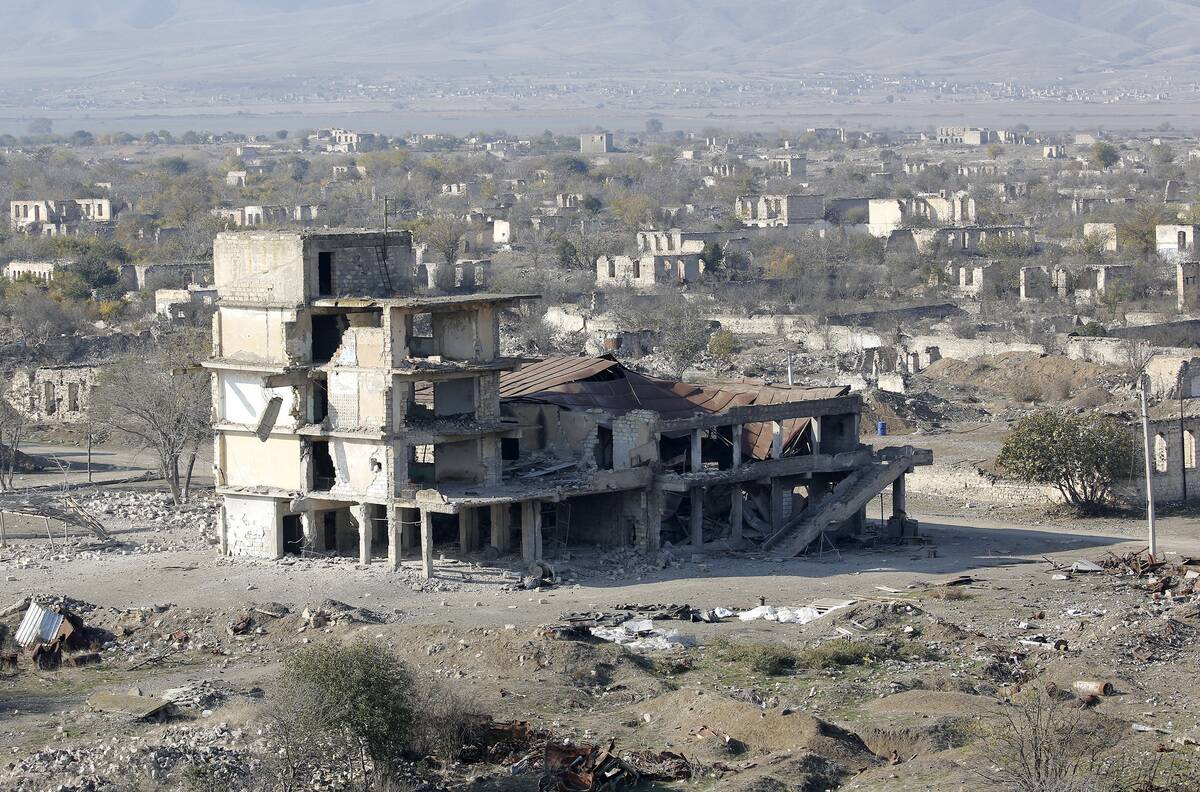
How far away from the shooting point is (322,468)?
36.2 m

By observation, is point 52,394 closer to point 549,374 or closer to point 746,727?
point 549,374

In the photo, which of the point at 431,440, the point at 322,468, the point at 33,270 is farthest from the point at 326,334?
the point at 33,270

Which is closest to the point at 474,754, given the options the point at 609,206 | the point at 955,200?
the point at 955,200

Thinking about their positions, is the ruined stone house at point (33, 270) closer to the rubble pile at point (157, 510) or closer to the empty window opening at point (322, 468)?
the rubble pile at point (157, 510)

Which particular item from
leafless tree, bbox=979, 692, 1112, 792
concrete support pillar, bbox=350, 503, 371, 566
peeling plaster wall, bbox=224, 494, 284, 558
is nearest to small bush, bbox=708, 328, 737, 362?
peeling plaster wall, bbox=224, 494, 284, 558

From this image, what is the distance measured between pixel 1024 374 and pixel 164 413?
21507 millimetres

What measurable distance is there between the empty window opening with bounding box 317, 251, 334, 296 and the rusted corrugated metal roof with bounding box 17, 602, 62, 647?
724 cm

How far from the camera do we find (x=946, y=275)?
251 feet

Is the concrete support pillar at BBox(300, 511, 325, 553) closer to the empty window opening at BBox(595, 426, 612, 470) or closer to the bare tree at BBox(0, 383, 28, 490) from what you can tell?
the empty window opening at BBox(595, 426, 612, 470)

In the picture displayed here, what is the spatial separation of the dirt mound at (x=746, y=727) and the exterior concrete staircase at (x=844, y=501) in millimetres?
11368

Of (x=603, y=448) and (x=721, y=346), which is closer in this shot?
(x=603, y=448)

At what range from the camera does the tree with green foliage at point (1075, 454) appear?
39.1 meters

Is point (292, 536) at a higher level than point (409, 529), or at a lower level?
lower

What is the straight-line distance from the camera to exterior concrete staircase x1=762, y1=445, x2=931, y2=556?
37.0m
